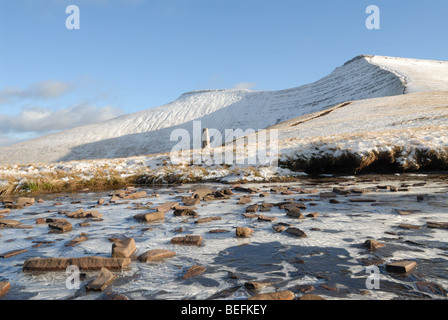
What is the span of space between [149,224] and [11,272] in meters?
3.25

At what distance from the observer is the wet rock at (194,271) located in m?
4.16

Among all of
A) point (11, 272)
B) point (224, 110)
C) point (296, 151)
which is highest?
point (224, 110)

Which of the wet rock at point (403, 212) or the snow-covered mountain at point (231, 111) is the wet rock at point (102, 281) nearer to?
the wet rock at point (403, 212)

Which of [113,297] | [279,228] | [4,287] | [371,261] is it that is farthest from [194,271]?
[371,261]

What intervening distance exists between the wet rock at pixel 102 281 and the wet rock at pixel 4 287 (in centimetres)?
112

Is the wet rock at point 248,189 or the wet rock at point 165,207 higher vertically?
the wet rock at point 248,189

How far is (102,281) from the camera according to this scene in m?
3.89

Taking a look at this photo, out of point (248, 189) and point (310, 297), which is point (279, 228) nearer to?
point (310, 297)

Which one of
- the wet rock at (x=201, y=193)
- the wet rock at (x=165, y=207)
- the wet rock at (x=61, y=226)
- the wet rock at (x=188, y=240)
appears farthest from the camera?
the wet rock at (x=201, y=193)

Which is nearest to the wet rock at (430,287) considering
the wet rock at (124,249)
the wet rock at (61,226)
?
the wet rock at (124,249)

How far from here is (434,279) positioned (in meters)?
3.78

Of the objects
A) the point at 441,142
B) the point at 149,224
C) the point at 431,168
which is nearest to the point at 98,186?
the point at 149,224

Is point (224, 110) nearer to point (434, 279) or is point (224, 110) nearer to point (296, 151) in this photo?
point (296, 151)

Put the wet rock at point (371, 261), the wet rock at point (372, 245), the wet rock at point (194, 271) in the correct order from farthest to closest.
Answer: the wet rock at point (372, 245) → the wet rock at point (371, 261) → the wet rock at point (194, 271)
